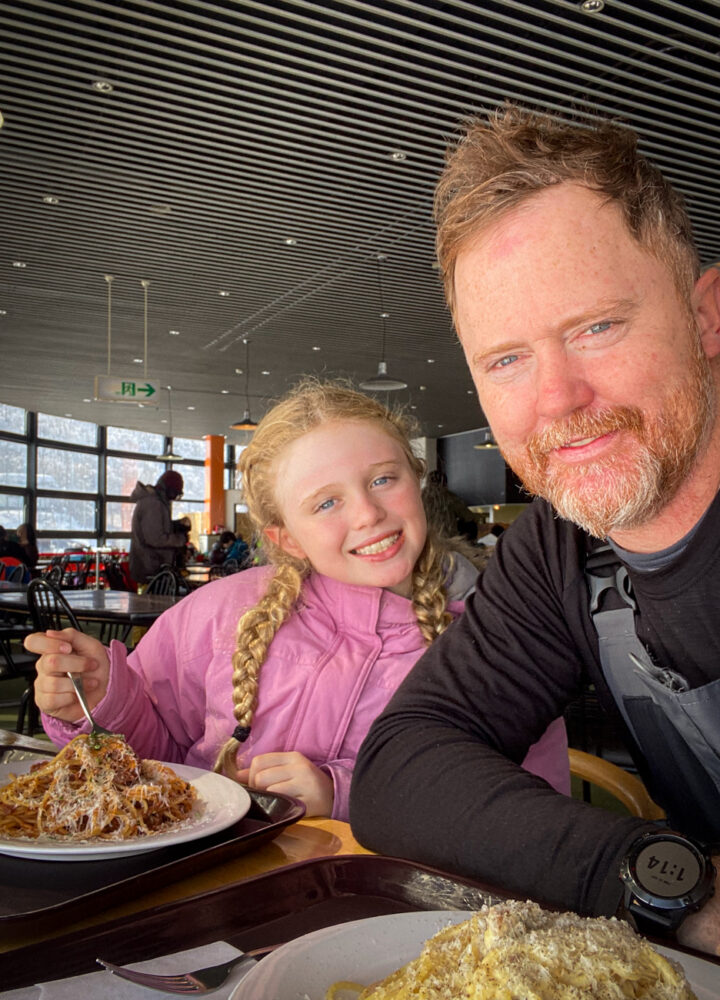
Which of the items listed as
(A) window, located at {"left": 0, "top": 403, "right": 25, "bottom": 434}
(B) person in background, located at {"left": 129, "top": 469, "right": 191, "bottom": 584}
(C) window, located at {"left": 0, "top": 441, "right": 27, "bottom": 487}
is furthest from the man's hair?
(C) window, located at {"left": 0, "top": 441, "right": 27, "bottom": 487}

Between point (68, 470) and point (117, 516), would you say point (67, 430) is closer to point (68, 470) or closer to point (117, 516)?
point (68, 470)

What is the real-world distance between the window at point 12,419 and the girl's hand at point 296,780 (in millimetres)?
17282

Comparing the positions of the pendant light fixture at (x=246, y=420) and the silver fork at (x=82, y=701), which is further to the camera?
the pendant light fixture at (x=246, y=420)

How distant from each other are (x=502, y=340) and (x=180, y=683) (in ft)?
3.22

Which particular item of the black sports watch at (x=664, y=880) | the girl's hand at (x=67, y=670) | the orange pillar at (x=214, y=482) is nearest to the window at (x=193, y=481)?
the orange pillar at (x=214, y=482)

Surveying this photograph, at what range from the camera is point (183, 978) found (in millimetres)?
532

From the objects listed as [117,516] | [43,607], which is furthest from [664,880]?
[117,516]

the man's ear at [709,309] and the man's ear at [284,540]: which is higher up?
the man's ear at [709,309]

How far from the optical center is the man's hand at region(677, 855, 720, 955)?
711 mm

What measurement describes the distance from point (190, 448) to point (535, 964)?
2335 centimetres

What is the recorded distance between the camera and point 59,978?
53cm

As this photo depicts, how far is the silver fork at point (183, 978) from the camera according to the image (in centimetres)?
51

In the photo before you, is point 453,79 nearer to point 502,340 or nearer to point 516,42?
point 516,42

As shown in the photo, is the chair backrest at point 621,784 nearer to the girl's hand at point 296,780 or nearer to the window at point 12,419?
the girl's hand at point 296,780
